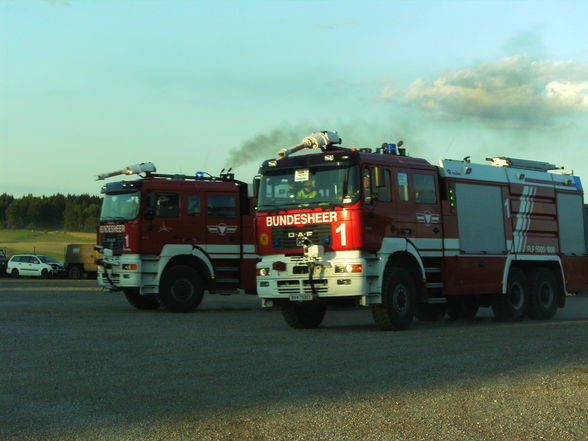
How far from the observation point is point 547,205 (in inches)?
826

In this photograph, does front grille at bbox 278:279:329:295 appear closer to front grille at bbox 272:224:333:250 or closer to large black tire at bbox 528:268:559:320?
front grille at bbox 272:224:333:250

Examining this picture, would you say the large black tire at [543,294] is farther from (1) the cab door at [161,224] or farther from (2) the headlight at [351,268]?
(1) the cab door at [161,224]

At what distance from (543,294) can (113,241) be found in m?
10.1

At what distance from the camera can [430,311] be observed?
20.3 m

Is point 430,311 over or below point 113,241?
below

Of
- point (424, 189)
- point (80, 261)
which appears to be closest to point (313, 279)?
point (424, 189)

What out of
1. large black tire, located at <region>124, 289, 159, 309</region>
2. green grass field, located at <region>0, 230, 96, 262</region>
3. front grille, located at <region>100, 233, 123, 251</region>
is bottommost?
large black tire, located at <region>124, 289, 159, 309</region>

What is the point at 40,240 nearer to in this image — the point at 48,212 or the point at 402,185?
the point at 48,212

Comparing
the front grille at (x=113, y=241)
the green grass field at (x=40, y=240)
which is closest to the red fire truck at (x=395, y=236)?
the front grille at (x=113, y=241)

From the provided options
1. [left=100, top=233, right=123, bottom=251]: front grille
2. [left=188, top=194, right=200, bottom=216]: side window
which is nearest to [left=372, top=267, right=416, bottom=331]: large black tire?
[left=188, top=194, right=200, bottom=216]: side window

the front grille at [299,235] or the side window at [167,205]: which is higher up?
the side window at [167,205]

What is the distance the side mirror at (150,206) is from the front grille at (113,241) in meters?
0.80

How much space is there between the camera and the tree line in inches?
5344

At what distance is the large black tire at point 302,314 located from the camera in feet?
57.6
